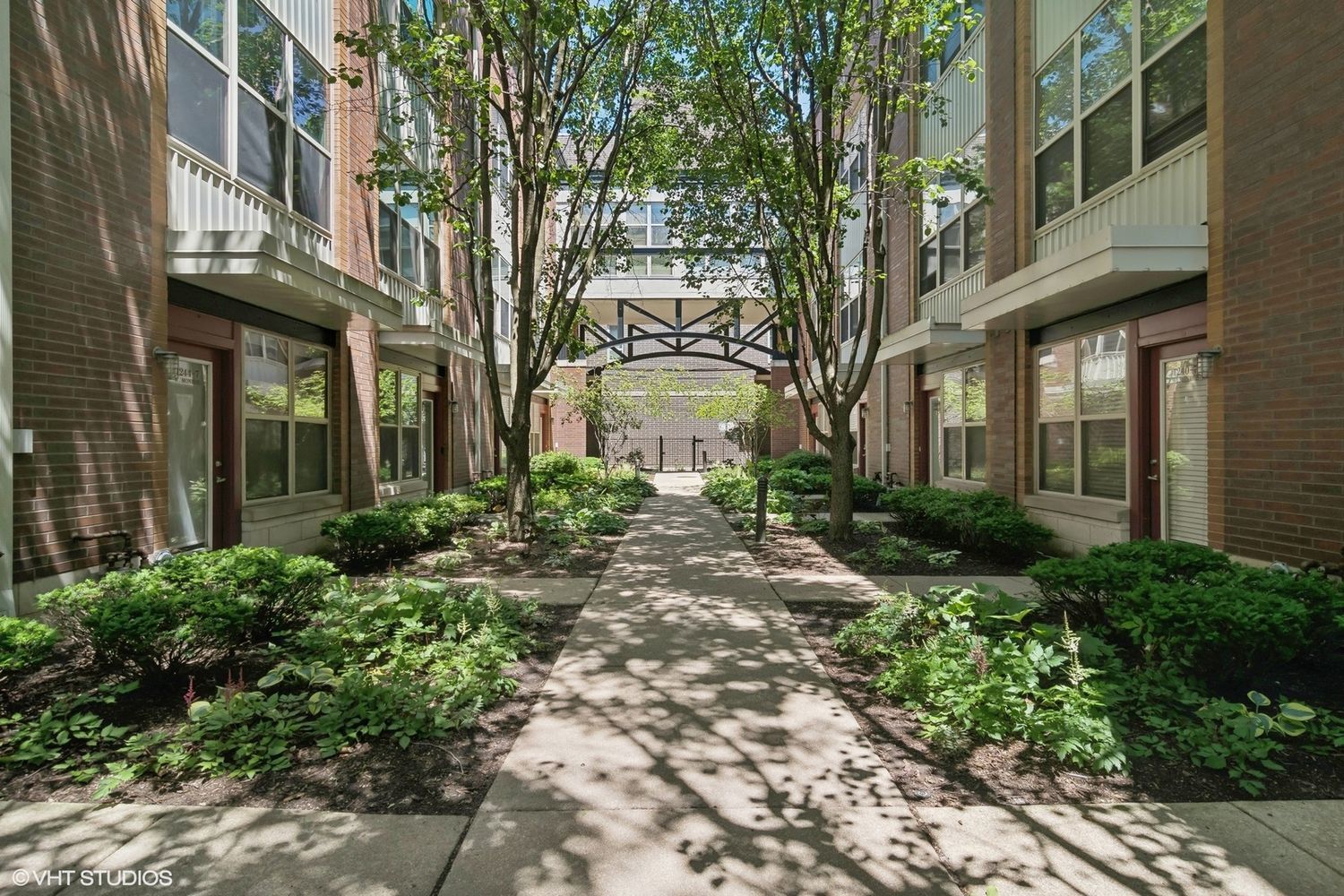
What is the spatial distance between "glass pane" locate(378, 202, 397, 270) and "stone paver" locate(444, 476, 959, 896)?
8.88 metres

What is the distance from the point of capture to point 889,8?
27.0 ft

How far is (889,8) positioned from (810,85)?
139cm

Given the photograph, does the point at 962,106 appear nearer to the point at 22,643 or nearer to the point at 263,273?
the point at 263,273

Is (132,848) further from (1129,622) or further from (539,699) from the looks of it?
(1129,622)

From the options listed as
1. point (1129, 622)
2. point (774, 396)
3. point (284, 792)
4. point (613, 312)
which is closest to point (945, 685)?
point (1129, 622)

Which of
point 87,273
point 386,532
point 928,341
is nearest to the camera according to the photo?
point 87,273

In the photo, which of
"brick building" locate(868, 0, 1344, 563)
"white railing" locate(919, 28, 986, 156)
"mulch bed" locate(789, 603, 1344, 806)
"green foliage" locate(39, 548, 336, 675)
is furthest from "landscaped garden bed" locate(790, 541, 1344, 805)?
"white railing" locate(919, 28, 986, 156)

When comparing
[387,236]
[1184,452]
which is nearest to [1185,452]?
[1184,452]

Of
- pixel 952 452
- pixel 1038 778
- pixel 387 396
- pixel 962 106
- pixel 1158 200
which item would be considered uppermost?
pixel 962 106

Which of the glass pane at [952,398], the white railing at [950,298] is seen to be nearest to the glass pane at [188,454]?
the white railing at [950,298]

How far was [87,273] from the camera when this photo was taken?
5523 millimetres

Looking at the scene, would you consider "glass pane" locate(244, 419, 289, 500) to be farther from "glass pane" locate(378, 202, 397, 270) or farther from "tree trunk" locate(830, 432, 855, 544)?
"tree trunk" locate(830, 432, 855, 544)

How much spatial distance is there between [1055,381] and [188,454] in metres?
10.3

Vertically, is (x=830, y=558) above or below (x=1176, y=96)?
below
